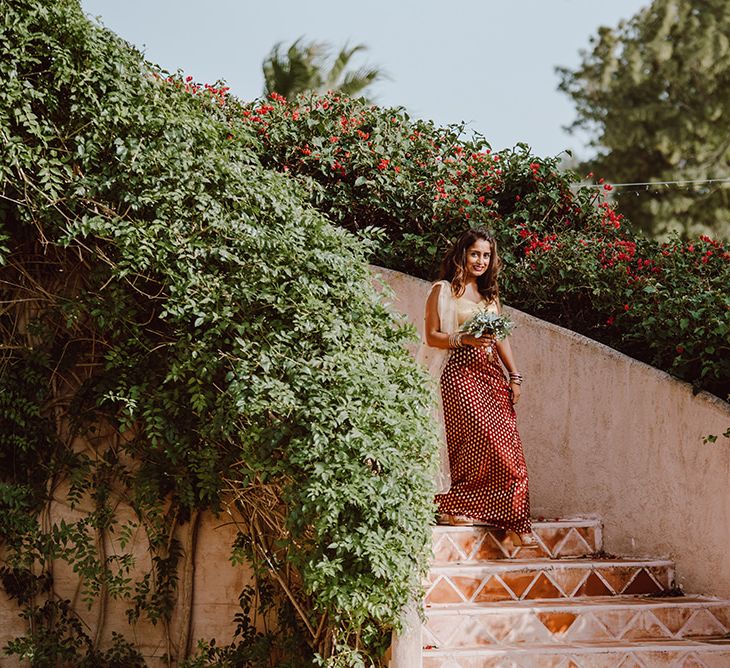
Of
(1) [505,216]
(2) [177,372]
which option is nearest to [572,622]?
(2) [177,372]

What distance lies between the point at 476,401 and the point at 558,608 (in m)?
1.31

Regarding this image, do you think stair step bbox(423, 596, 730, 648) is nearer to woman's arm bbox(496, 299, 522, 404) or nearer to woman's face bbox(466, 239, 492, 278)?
woman's arm bbox(496, 299, 522, 404)

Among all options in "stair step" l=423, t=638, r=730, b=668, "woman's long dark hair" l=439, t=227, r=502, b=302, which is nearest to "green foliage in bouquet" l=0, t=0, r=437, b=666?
"stair step" l=423, t=638, r=730, b=668

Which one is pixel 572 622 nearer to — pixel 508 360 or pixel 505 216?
pixel 508 360

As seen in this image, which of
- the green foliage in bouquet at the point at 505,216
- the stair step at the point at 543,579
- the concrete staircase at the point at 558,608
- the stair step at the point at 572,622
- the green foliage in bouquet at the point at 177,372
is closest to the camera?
the green foliage in bouquet at the point at 177,372

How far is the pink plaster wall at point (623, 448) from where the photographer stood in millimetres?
5480

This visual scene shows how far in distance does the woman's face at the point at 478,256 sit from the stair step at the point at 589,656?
225 cm

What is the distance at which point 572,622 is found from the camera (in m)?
4.98

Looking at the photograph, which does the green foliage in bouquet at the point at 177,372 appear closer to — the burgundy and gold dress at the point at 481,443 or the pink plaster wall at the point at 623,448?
the burgundy and gold dress at the point at 481,443

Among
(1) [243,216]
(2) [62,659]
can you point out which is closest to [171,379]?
(1) [243,216]

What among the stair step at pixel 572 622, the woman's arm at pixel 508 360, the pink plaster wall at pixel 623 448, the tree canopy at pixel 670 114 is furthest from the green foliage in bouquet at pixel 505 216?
the tree canopy at pixel 670 114

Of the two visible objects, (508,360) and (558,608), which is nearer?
(558,608)

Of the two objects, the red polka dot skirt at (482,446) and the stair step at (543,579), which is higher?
the red polka dot skirt at (482,446)

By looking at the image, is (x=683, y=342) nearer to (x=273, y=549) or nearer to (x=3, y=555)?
(x=273, y=549)
